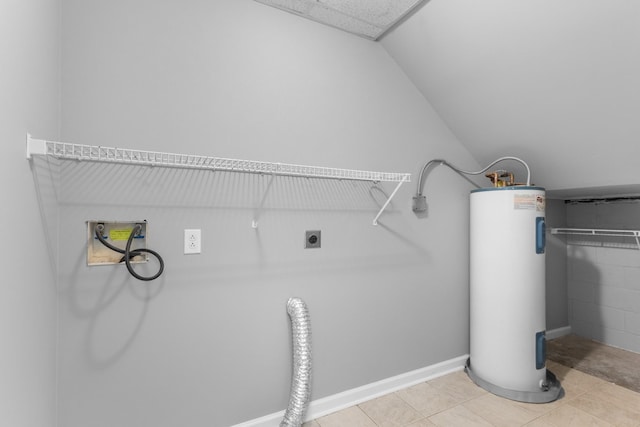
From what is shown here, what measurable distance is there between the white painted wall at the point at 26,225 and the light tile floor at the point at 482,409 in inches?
53.3

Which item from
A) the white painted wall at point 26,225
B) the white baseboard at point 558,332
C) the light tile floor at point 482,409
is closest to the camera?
the white painted wall at point 26,225

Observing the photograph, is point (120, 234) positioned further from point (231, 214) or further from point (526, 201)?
point (526, 201)

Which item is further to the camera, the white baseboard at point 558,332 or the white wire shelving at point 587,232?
the white baseboard at point 558,332

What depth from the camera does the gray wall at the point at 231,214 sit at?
128 cm

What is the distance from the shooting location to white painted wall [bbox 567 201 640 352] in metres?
2.62

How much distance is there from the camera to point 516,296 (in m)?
1.95

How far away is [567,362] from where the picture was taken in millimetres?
2438

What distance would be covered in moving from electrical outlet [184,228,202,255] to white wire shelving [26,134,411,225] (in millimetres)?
344

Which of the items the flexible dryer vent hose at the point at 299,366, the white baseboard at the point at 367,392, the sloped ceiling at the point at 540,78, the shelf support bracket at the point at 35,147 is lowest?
the white baseboard at the point at 367,392

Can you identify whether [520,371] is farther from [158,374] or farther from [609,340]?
[158,374]

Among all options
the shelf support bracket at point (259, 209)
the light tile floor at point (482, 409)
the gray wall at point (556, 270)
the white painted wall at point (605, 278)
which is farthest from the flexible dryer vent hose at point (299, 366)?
the white painted wall at point (605, 278)

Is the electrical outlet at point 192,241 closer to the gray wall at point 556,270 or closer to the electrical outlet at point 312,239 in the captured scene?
the electrical outlet at point 312,239

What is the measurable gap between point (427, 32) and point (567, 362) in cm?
280

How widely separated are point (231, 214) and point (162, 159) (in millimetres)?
418
